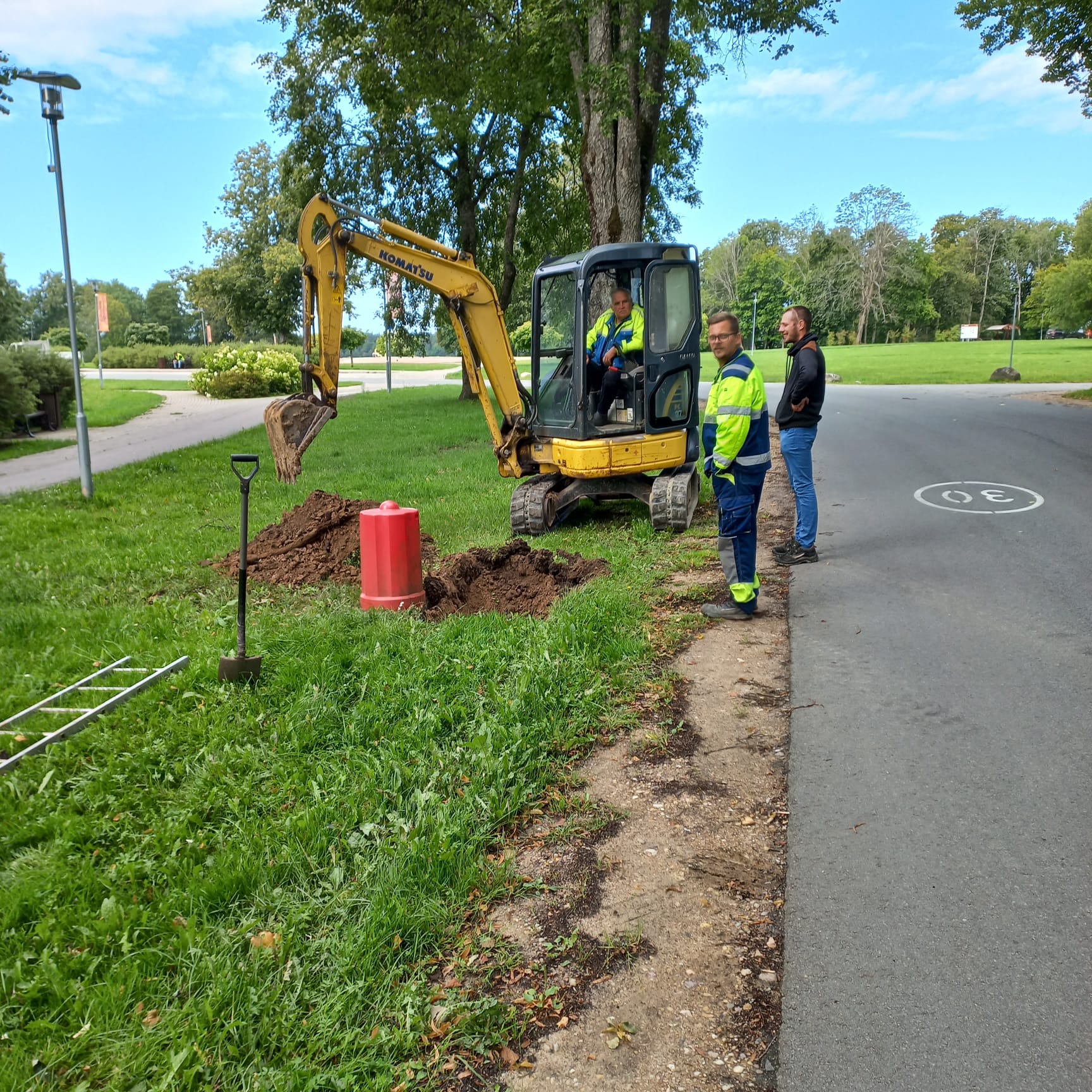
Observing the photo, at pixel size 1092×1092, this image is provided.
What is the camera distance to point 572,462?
353 inches

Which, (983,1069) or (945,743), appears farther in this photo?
(945,743)

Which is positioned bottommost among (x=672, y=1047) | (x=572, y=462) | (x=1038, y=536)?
(x=672, y=1047)

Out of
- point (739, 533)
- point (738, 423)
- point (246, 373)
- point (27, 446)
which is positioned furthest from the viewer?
point (246, 373)

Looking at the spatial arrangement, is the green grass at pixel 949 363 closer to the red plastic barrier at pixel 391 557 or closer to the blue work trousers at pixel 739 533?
the blue work trousers at pixel 739 533

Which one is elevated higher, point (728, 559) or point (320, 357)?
point (320, 357)

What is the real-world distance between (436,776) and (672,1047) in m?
1.77

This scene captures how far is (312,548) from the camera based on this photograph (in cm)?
838

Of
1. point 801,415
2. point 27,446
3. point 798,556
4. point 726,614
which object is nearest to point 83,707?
point 726,614

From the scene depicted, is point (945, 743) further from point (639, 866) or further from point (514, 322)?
point (514, 322)

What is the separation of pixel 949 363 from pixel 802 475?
4700 cm

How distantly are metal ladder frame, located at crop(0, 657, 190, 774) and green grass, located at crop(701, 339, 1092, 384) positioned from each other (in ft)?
83.2

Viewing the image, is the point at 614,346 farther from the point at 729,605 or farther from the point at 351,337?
the point at 351,337

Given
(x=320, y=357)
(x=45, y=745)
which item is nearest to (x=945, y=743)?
(x=45, y=745)

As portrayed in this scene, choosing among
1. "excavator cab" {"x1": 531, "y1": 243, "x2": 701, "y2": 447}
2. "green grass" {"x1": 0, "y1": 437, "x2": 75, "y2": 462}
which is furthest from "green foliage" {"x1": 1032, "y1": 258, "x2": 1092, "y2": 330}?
"green grass" {"x1": 0, "y1": 437, "x2": 75, "y2": 462}
